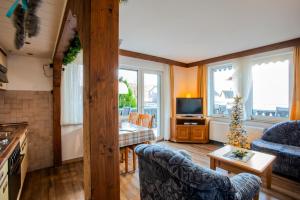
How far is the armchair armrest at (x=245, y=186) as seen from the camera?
1283 millimetres

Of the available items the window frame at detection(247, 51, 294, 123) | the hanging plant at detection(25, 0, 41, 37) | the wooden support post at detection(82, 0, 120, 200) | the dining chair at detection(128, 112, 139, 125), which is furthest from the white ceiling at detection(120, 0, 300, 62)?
the dining chair at detection(128, 112, 139, 125)

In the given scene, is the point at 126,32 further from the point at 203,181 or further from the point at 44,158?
the point at 44,158

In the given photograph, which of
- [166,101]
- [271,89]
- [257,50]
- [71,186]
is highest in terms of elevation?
[257,50]

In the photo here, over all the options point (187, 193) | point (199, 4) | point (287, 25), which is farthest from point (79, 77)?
point (287, 25)

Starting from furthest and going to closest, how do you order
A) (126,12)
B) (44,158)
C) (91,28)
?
1. (44,158)
2. (126,12)
3. (91,28)

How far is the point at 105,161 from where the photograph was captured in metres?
0.79

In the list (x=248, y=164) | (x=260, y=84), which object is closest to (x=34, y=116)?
(x=248, y=164)

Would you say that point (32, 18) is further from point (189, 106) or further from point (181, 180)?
point (189, 106)

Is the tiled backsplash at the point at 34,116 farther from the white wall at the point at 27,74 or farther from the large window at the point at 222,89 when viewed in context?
the large window at the point at 222,89

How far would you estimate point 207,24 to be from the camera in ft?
8.09

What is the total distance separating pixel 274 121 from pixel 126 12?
3730 mm

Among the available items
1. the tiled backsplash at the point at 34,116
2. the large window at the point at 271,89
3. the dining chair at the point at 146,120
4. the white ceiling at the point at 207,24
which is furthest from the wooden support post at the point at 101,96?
the large window at the point at 271,89

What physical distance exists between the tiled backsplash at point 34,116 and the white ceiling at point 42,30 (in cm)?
78

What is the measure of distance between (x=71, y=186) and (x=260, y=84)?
14.6 feet
